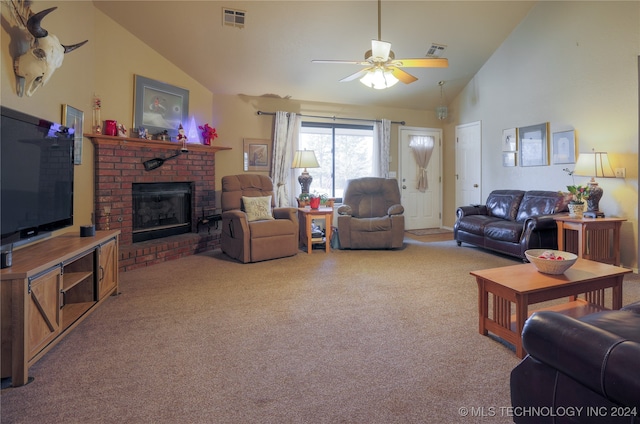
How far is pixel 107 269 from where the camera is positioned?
296 cm

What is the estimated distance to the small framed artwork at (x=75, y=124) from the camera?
10.8 ft

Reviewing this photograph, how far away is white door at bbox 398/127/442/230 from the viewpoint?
6887mm

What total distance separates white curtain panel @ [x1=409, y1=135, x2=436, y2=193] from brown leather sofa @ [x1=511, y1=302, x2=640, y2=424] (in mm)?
5689

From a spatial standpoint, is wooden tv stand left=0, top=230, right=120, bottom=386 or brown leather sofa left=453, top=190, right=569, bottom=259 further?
brown leather sofa left=453, top=190, right=569, bottom=259

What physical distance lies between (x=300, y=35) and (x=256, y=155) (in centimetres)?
192

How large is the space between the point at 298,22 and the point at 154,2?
163cm

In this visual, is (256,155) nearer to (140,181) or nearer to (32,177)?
(140,181)

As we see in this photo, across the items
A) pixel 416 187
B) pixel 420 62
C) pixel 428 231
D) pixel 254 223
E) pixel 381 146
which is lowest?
pixel 428 231

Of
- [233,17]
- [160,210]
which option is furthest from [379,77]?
[160,210]

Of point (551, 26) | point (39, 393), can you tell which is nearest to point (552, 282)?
point (39, 393)

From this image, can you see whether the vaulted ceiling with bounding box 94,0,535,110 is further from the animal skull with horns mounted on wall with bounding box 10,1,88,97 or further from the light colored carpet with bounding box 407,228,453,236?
the light colored carpet with bounding box 407,228,453,236

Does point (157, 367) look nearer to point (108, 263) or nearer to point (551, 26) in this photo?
point (108, 263)

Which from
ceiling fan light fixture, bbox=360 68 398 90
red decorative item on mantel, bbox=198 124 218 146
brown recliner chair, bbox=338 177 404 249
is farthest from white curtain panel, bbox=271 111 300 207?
ceiling fan light fixture, bbox=360 68 398 90

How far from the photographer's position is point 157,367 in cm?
195
